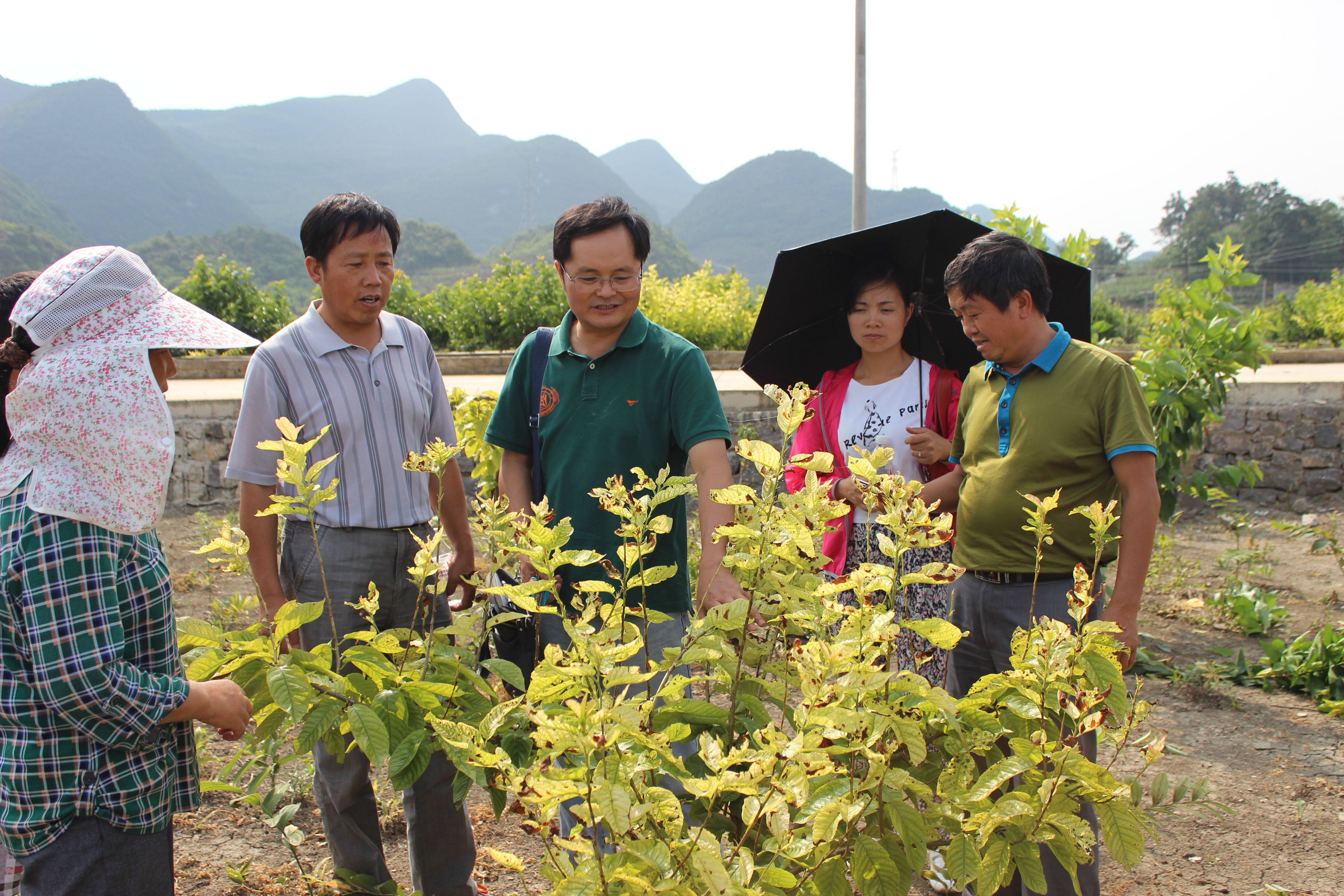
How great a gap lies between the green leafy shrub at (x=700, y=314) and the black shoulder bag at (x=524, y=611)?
8.32m

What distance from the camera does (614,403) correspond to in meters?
2.04

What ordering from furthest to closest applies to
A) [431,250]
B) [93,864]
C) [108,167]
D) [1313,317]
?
[108,167] → [431,250] → [1313,317] → [93,864]

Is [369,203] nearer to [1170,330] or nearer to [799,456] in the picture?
[799,456]

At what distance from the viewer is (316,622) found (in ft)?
6.91

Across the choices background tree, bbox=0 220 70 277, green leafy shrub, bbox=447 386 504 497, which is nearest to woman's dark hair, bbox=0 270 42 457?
green leafy shrub, bbox=447 386 504 497

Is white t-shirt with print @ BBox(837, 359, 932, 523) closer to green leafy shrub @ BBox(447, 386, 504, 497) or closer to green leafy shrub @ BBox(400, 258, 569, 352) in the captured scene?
green leafy shrub @ BBox(447, 386, 504, 497)

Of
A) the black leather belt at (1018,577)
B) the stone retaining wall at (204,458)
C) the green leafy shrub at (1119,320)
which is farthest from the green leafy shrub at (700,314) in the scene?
the black leather belt at (1018,577)

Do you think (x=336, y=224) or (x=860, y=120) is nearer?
(x=336, y=224)

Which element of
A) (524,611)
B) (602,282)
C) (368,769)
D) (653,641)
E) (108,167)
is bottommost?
(368,769)

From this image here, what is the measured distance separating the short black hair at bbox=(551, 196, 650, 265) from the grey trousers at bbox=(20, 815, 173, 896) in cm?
140

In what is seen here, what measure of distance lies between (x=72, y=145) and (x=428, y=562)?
141167 mm

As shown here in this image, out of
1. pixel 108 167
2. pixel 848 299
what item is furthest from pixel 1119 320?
pixel 108 167

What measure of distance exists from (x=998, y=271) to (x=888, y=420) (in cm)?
67

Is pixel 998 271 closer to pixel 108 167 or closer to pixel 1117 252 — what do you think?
pixel 1117 252
